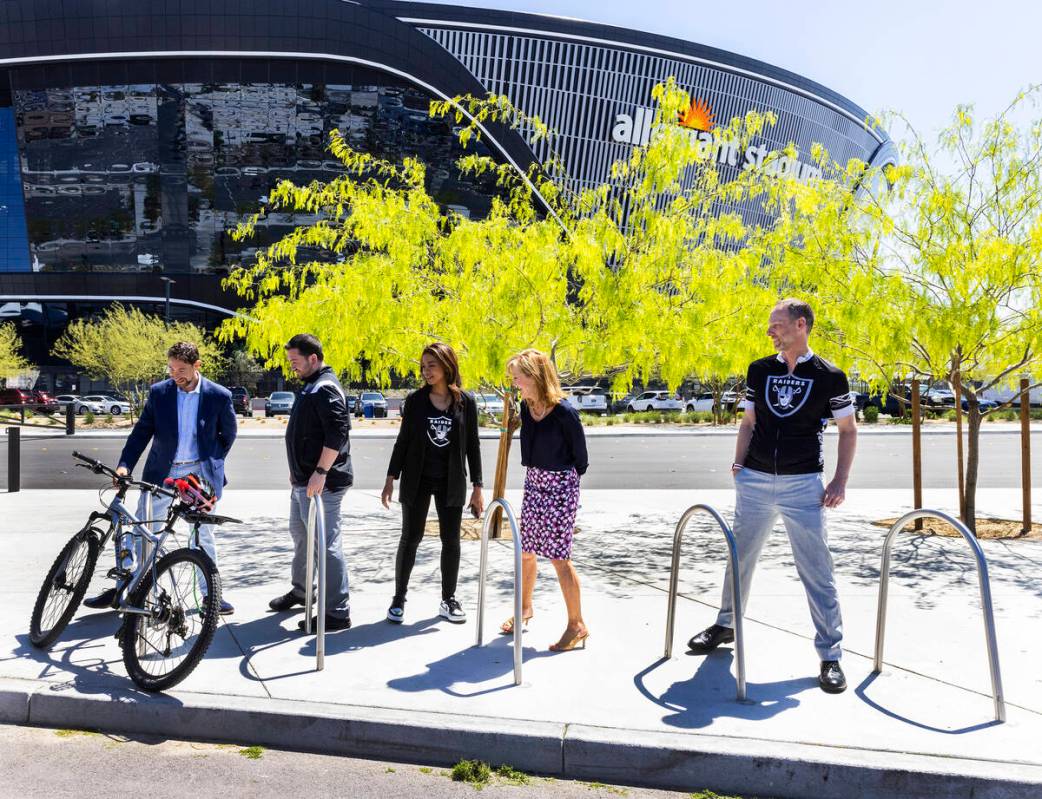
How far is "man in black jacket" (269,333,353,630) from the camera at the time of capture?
5500 millimetres

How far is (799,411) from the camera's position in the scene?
4.60m

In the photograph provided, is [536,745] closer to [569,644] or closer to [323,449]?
[569,644]

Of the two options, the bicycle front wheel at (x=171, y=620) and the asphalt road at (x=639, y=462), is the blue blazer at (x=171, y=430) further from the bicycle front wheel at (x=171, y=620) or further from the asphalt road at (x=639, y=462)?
the asphalt road at (x=639, y=462)

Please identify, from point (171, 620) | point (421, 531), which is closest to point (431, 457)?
point (421, 531)

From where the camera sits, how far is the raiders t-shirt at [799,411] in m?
4.58

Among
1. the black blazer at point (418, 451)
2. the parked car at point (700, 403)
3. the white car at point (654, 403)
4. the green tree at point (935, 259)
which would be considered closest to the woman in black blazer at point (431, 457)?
the black blazer at point (418, 451)

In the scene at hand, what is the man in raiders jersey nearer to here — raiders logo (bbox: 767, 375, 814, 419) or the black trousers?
raiders logo (bbox: 767, 375, 814, 419)

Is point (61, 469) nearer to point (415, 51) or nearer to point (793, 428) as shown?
point (793, 428)

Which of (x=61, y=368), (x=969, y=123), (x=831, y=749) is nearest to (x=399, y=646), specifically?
(x=831, y=749)

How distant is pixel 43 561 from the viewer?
25.3 ft

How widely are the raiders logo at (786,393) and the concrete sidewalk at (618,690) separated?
1.44 metres

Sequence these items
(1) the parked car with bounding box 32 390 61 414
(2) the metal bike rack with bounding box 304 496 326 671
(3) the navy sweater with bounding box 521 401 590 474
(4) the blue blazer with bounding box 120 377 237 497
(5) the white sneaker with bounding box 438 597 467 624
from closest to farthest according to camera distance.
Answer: (2) the metal bike rack with bounding box 304 496 326 671, (3) the navy sweater with bounding box 521 401 590 474, (5) the white sneaker with bounding box 438 597 467 624, (4) the blue blazer with bounding box 120 377 237 497, (1) the parked car with bounding box 32 390 61 414

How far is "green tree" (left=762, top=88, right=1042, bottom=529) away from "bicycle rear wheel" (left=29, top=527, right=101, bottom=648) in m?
7.02

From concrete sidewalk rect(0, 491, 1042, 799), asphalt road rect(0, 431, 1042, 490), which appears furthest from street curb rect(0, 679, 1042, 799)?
asphalt road rect(0, 431, 1042, 490)
